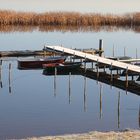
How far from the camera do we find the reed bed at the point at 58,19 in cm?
5444

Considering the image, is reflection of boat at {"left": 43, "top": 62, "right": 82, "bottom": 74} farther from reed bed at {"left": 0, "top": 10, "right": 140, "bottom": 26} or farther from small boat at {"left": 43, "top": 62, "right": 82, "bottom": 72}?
reed bed at {"left": 0, "top": 10, "right": 140, "bottom": 26}

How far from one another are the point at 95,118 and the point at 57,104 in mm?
2588

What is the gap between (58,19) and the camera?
180ft

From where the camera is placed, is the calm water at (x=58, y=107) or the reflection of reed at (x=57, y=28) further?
the reflection of reed at (x=57, y=28)

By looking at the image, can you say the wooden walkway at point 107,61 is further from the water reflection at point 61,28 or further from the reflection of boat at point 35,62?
the water reflection at point 61,28

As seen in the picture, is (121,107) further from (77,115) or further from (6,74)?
(6,74)

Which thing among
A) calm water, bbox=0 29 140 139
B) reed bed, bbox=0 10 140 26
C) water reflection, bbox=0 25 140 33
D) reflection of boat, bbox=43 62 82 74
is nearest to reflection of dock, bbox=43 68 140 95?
reflection of boat, bbox=43 62 82 74

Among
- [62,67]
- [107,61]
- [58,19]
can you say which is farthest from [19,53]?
[58,19]

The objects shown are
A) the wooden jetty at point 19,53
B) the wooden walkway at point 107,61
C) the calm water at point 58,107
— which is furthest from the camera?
the wooden jetty at point 19,53

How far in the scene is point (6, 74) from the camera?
25.2 metres

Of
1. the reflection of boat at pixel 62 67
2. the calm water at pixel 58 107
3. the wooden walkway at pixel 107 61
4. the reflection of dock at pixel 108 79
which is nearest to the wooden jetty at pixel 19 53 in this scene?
the wooden walkway at pixel 107 61

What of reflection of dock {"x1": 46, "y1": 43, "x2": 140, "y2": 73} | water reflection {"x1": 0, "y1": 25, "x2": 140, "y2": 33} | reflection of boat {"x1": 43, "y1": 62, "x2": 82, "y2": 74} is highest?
reflection of dock {"x1": 46, "y1": 43, "x2": 140, "y2": 73}

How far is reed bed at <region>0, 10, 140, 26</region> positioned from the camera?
54438 mm

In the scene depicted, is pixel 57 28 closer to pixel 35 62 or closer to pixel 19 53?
pixel 19 53
